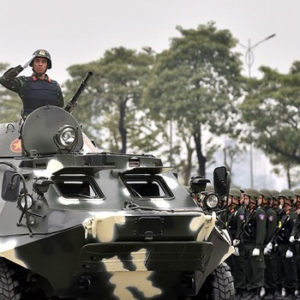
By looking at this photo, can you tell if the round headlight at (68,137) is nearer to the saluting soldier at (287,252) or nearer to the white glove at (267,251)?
the saluting soldier at (287,252)

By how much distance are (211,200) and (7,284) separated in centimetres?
246

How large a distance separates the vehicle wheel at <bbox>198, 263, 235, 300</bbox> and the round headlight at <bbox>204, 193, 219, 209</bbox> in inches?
27.8

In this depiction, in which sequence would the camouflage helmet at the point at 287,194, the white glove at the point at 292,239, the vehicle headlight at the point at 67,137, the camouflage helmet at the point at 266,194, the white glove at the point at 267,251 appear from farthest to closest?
1. the camouflage helmet at the point at 287,194
2. the camouflage helmet at the point at 266,194
3. the white glove at the point at 267,251
4. the white glove at the point at 292,239
5. the vehicle headlight at the point at 67,137

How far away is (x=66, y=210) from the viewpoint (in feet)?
32.1

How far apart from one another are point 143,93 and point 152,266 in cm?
3828

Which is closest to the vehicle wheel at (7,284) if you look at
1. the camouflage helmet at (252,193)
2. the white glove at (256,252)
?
the white glove at (256,252)

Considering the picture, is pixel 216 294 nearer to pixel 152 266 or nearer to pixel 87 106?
pixel 152 266

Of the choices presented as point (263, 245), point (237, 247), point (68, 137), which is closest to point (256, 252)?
point (263, 245)

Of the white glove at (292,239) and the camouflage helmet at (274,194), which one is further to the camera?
the camouflage helmet at (274,194)

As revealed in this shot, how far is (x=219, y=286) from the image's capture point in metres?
10.5

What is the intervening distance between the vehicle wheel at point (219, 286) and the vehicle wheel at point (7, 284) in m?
2.20

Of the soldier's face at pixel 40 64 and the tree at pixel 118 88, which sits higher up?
the tree at pixel 118 88

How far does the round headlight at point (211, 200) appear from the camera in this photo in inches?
416

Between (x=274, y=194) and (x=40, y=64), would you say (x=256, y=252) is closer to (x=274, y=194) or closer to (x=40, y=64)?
(x=274, y=194)
